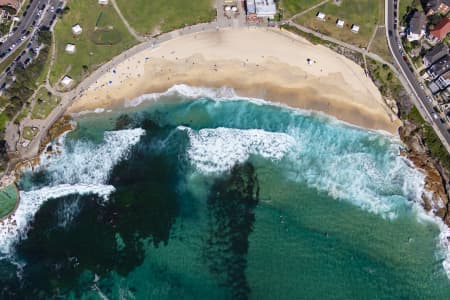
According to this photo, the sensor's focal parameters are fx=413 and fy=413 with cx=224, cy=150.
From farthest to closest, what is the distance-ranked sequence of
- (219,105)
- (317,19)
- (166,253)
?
(317,19) < (219,105) < (166,253)

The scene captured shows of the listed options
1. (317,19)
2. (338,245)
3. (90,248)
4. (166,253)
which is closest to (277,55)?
(317,19)

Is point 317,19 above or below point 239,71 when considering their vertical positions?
above

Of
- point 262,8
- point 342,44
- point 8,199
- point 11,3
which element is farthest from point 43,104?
point 342,44

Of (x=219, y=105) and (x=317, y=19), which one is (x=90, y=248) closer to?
(x=219, y=105)

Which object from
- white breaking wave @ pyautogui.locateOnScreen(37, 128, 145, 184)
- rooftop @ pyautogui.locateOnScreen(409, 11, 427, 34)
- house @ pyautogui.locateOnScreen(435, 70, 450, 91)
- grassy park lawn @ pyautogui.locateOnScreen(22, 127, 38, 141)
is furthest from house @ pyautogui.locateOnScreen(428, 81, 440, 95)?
grassy park lawn @ pyautogui.locateOnScreen(22, 127, 38, 141)

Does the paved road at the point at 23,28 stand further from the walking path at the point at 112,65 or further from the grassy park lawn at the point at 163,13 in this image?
the grassy park lawn at the point at 163,13

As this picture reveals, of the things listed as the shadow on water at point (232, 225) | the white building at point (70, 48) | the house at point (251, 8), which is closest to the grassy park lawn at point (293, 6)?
the house at point (251, 8)
